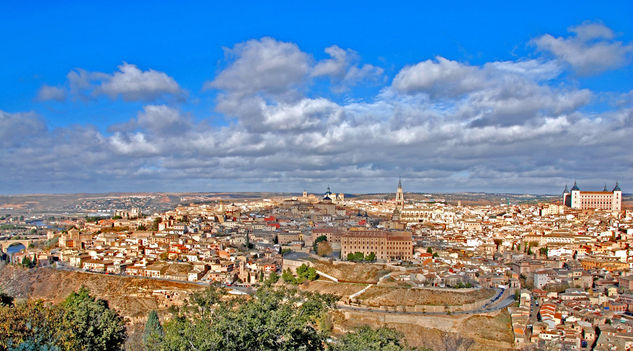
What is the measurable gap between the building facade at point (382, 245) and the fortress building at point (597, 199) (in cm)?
5353

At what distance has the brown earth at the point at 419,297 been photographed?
36156 millimetres

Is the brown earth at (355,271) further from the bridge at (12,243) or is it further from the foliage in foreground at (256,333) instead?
the bridge at (12,243)

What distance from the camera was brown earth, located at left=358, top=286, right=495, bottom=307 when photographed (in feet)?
119

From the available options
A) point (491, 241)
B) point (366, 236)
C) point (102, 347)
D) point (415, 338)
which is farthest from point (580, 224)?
point (102, 347)

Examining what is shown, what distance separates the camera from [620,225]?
6581 cm

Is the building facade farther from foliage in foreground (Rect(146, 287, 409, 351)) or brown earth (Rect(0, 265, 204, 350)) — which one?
foliage in foreground (Rect(146, 287, 409, 351))

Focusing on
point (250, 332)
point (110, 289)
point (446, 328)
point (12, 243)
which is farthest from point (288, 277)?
point (12, 243)

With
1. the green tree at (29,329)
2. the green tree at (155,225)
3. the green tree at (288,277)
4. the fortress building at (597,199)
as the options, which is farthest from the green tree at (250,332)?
the fortress building at (597,199)

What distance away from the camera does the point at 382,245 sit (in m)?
49.6

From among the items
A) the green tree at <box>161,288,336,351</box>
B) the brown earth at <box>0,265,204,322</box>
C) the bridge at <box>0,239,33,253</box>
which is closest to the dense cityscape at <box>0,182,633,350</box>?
the bridge at <box>0,239,33,253</box>

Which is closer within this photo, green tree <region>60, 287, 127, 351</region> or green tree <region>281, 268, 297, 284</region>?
green tree <region>60, 287, 127, 351</region>

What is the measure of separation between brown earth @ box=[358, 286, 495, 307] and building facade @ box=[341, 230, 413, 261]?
1080cm

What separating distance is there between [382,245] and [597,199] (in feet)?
187

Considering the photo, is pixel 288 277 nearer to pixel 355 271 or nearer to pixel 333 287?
pixel 333 287
